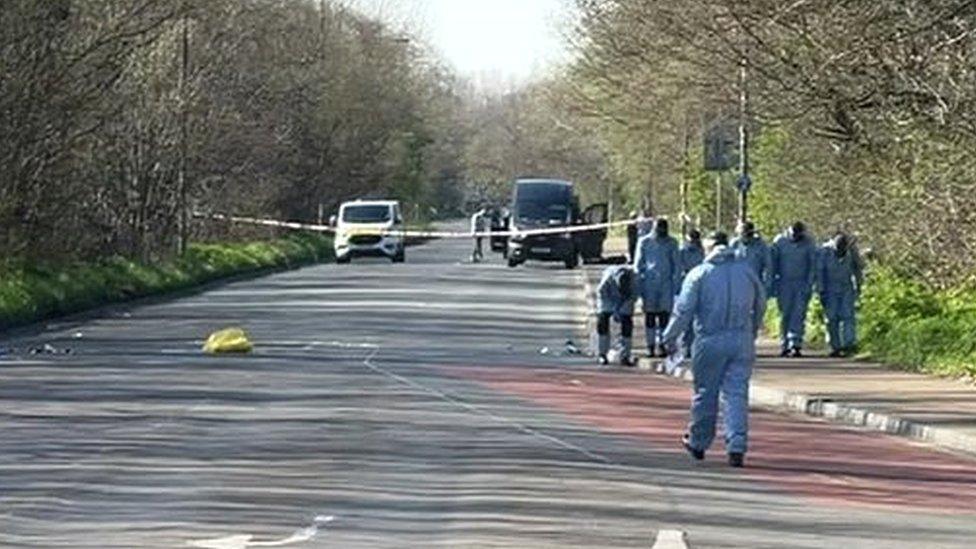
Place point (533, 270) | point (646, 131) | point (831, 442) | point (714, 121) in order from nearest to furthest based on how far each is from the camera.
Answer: point (831, 442) → point (714, 121) → point (646, 131) → point (533, 270)

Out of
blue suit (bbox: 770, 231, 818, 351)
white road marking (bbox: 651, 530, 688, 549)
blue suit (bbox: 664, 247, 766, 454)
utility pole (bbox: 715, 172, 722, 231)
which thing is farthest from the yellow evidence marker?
white road marking (bbox: 651, 530, 688, 549)

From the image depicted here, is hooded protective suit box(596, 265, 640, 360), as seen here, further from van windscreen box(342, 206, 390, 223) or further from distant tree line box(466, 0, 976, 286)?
van windscreen box(342, 206, 390, 223)

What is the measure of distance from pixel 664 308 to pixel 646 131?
22.7 metres

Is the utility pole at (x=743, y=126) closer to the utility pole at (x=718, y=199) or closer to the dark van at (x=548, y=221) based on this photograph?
the utility pole at (x=718, y=199)

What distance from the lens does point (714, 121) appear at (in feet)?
156

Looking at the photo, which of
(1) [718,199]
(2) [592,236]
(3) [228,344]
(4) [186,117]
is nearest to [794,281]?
(3) [228,344]

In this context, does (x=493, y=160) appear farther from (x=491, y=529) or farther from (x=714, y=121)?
(x=491, y=529)

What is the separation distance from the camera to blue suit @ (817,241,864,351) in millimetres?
35844

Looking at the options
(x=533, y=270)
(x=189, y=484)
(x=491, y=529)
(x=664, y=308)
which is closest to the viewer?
(x=491, y=529)

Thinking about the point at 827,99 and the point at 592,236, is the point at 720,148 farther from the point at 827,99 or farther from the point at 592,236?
the point at 592,236

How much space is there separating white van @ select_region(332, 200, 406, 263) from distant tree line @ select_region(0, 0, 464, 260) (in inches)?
133

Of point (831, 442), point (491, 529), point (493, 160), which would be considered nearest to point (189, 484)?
point (491, 529)

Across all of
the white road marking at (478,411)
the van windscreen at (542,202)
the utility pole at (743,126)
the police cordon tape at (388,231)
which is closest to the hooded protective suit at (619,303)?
the white road marking at (478,411)

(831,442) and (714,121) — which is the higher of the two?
(714,121)
